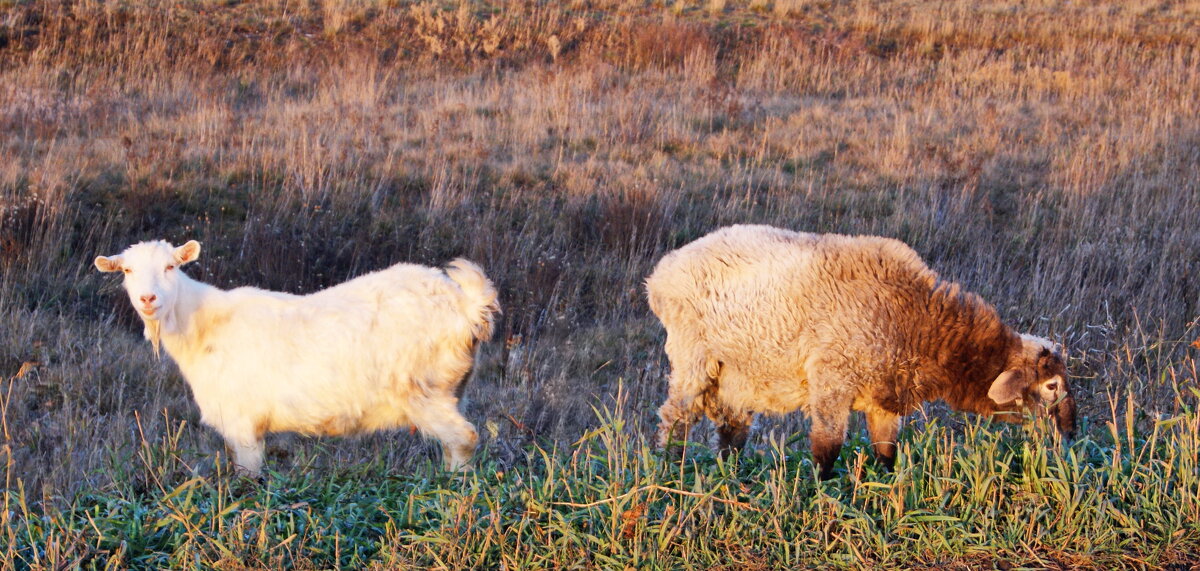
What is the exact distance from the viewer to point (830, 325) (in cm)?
570

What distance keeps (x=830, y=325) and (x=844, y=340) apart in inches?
4.4

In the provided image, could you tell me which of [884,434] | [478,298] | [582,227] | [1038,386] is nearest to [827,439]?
[884,434]

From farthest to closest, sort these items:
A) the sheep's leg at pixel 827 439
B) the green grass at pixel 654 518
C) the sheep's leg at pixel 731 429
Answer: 1. the sheep's leg at pixel 731 429
2. the sheep's leg at pixel 827 439
3. the green grass at pixel 654 518

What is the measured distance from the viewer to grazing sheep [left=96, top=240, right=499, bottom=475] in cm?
586

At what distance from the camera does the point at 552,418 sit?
7145 millimetres

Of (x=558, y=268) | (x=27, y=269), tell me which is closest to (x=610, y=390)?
(x=558, y=268)

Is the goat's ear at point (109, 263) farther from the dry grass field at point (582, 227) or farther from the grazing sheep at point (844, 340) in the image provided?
the grazing sheep at point (844, 340)

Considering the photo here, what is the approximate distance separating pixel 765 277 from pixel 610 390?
244cm

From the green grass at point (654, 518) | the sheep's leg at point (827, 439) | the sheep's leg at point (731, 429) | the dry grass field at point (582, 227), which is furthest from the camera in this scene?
the sheep's leg at point (731, 429)

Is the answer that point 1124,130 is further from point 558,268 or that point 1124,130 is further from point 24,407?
point 24,407

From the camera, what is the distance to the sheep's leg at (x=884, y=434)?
5.71m

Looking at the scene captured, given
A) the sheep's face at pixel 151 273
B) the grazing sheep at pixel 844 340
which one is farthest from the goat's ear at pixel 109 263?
the grazing sheep at pixel 844 340

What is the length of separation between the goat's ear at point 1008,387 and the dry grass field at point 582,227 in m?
0.24

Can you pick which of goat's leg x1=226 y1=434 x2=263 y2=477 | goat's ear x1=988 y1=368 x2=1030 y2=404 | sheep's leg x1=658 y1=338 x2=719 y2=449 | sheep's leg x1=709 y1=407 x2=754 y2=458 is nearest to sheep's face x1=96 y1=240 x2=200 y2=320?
goat's leg x1=226 y1=434 x2=263 y2=477
